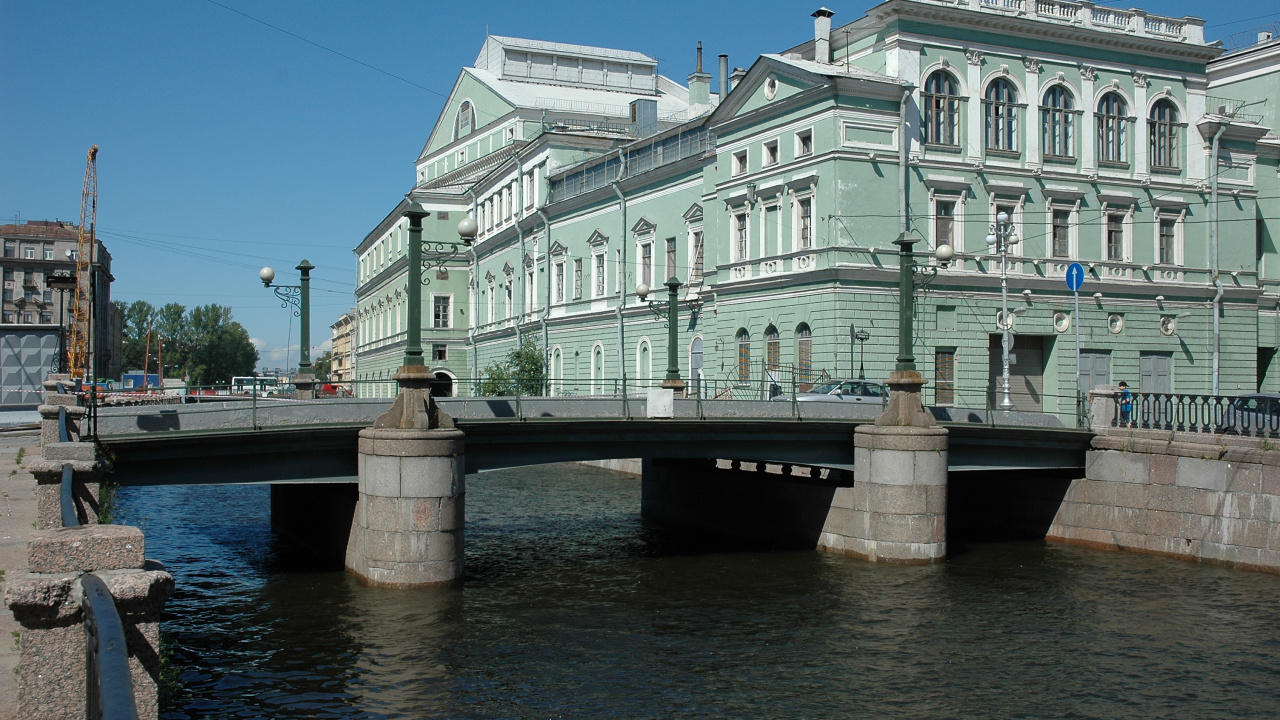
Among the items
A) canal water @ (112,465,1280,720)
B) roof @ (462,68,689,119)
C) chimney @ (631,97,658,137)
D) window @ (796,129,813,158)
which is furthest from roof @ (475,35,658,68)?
canal water @ (112,465,1280,720)

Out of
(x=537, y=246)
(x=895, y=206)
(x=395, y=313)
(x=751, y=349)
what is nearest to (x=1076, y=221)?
(x=895, y=206)

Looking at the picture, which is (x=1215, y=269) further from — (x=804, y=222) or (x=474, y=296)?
(x=474, y=296)

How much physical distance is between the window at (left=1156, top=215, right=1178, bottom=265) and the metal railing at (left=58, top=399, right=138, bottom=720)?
42125 mm

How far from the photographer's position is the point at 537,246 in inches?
2237

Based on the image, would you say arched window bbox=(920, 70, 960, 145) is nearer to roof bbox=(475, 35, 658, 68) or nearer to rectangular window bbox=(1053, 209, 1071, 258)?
rectangular window bbox=(1053, 209, 1071, 258)

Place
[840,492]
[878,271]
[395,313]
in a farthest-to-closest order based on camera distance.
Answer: [395,313], [878,271], [840,492]

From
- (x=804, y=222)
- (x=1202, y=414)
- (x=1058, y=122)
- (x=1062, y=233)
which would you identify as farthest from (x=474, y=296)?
(x=1202, y=414)

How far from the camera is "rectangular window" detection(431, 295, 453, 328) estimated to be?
70.7m

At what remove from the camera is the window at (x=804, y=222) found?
36.5 m

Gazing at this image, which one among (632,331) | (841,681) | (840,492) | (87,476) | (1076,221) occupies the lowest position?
(841,681)

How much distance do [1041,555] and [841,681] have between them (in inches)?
471

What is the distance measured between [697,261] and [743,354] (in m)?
5.31

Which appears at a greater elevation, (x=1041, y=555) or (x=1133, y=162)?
(x=1133, y=162)

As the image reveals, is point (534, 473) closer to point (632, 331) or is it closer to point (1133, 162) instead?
point (632, 331)
